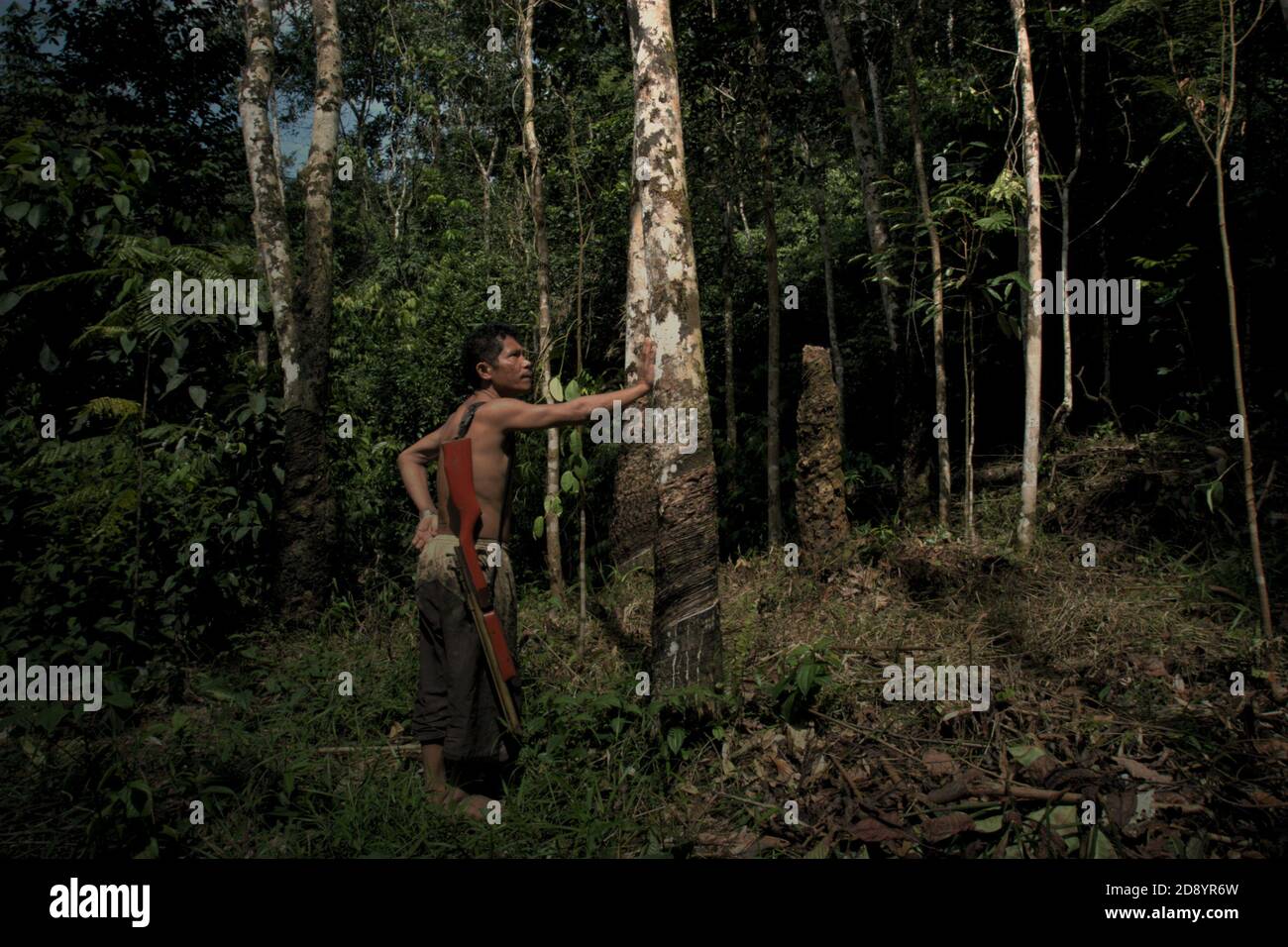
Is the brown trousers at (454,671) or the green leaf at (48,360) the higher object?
the green leaf at (48,360)

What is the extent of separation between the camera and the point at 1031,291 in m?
5.43

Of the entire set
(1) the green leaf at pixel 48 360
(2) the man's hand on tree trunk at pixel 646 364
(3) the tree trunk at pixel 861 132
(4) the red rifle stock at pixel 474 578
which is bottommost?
(4) the red rifle stock at pixel 474 578

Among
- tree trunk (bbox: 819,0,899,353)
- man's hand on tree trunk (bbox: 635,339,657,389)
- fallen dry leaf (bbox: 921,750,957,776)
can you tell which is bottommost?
fallen dry leaf (bbox: 921,750,957,776)

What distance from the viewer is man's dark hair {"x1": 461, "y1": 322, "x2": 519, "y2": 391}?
3814 millimetres

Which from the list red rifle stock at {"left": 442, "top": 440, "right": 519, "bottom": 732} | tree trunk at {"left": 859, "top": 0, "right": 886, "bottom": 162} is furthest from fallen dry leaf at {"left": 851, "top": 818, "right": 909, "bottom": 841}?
tree trunk at {"left": 859, "top": 0, "right": 886, "bottom": 162}

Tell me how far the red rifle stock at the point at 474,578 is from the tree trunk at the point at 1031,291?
4076mm

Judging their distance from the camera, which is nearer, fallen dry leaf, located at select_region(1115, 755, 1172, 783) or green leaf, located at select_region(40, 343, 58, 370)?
fallen dry leaf, located at select_region(1115, 755, 1172, 783)

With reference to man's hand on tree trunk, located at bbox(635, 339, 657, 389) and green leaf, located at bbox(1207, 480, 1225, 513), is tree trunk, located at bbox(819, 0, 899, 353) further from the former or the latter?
man's hand on tree trunk, located at bbox(635, 339, 657, 389)

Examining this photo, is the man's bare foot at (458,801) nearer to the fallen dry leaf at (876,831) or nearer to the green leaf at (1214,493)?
the fallen dry leaf at (876,831)

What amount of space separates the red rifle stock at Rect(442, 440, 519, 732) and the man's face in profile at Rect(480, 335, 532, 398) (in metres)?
0.40

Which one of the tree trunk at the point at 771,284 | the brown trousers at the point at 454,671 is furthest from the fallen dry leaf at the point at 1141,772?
the tree trunk at the point at 771,284

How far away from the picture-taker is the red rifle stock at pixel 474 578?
139 inches
